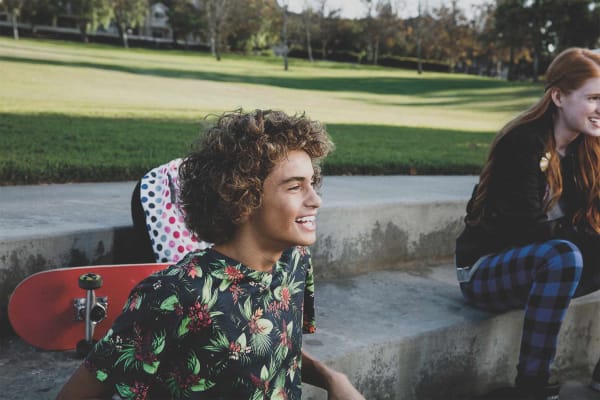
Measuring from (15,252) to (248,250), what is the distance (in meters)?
1.40

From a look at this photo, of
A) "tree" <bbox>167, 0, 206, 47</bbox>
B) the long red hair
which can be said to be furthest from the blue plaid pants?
"tree" <bbox>167, 0, 206, 47</bbox>

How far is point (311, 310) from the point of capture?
222cm

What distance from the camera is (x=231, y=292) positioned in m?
1.69

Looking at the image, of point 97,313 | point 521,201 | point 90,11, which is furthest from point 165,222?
point 90,11

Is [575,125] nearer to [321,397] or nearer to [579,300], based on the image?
[579,300]

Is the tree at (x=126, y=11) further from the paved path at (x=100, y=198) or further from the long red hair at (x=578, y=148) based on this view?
the long red hair at (x=578, y=148)

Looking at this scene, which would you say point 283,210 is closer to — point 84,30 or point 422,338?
point 422,338

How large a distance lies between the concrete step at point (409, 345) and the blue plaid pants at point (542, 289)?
0.45 m

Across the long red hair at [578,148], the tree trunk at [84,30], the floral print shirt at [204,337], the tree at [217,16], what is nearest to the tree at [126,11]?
the tree trunk at [84,30]

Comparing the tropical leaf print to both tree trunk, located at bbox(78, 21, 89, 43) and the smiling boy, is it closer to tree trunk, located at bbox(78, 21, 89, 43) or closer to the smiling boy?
the smiling boy

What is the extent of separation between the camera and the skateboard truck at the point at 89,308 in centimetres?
244

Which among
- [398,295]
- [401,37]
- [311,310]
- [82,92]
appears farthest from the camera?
[401,37]

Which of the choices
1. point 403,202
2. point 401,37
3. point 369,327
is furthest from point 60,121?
point 401,37

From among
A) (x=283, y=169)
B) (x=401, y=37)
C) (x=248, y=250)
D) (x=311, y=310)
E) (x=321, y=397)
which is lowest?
(x=321, y=397)
